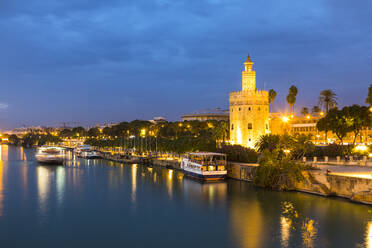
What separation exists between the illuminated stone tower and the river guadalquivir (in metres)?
18.6

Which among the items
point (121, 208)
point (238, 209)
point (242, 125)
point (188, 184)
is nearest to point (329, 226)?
point (238, 209)

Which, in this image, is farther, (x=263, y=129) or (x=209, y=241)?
(x=263, y=129)

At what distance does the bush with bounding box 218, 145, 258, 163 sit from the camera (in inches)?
1764

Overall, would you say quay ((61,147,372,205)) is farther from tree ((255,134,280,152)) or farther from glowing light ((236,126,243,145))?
glowing light ((236,126,243,145))

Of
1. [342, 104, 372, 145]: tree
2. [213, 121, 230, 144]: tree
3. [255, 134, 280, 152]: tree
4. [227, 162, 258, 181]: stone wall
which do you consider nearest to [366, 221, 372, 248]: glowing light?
[227, 162, 258, 181]: stone wall

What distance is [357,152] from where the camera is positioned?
40688 millimetres

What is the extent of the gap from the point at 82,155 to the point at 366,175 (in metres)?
71.5

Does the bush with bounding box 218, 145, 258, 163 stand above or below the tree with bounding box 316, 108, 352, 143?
below

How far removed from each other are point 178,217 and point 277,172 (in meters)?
12.0

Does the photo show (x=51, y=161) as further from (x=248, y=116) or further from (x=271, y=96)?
(x=271, y=96)

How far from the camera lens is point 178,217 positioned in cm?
2705

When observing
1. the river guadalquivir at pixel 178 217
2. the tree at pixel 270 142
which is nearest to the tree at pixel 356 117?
the tree at pixel 270 142

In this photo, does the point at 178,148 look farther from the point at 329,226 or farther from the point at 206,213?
the point at 329,226

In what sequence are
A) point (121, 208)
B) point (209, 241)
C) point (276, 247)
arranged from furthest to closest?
1. point (121, 208)
2. point (209, 241)
3. point (276, 247)
